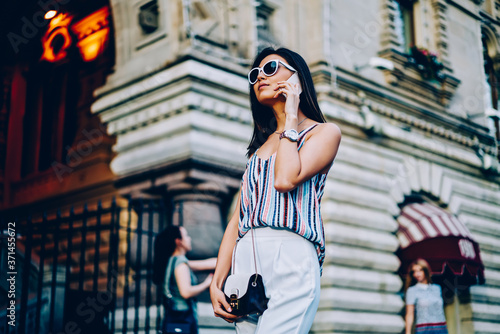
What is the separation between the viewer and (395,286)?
A: 1032cm

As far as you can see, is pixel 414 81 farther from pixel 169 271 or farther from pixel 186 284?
pixel 186 284

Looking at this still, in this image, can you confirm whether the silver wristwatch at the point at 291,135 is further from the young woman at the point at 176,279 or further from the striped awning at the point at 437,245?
the striped awning at the point at 437,245

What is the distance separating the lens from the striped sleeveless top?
2467mm

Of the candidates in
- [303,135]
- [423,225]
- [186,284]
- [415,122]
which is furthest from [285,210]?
[415,122]

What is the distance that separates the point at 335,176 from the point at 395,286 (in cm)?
212

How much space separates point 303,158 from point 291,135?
4.3 inches

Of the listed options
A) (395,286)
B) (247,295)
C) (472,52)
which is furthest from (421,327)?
(472,52)

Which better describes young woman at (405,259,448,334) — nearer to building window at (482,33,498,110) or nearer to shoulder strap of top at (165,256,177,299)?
shoulder strap of top at (165,256,177,299)

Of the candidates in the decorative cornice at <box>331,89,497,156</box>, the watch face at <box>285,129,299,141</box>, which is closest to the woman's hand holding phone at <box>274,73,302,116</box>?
the watch face at <box>285,129,299,141</box>

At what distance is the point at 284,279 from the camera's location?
242cm

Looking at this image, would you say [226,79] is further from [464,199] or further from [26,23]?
[464,199]

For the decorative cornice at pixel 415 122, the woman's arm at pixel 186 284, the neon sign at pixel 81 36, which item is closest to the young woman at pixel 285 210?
the woman's arm at pixel 186 284

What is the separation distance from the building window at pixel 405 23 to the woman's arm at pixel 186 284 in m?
8.32

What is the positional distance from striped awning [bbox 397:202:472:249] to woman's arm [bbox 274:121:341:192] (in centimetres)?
848
